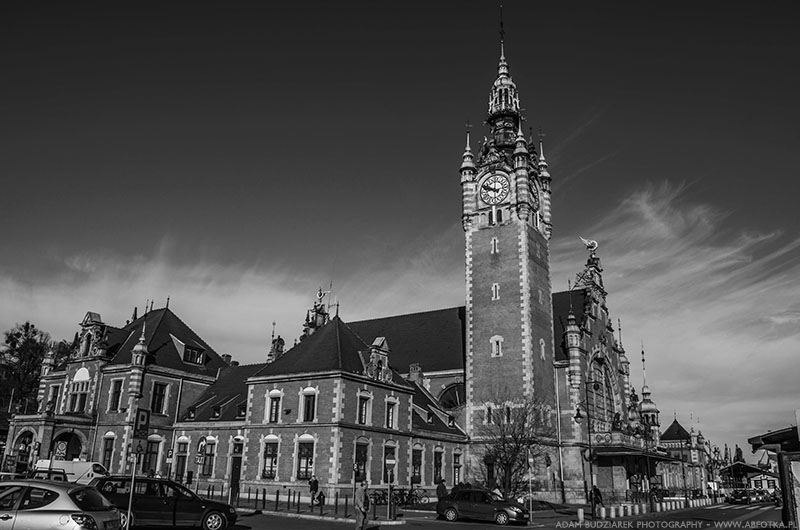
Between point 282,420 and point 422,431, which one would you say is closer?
point 282,420

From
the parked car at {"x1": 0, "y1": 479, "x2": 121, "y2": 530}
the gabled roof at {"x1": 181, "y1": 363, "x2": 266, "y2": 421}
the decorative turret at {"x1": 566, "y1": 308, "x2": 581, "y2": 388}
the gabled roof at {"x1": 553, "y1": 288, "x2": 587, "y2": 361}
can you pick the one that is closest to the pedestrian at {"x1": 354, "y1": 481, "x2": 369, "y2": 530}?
the parked car at {"x1": 0, "y1": 479, "x2": 121, "y2": 530}

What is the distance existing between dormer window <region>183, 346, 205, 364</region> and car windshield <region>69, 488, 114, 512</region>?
36308mm

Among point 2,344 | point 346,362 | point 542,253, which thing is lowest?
point 346,362

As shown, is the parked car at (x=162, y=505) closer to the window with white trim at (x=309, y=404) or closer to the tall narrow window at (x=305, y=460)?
the tall narrow window at (x=305, y=460)

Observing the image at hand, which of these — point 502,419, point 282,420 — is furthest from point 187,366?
point 502,419

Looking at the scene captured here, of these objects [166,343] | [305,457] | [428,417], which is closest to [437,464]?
[428,417]

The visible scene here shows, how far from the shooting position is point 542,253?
180 ft

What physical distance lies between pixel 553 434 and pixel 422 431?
429 inches

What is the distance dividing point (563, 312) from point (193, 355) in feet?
101

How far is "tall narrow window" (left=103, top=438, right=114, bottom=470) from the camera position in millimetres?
43312

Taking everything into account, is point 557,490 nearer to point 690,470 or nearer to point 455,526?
point 455,526

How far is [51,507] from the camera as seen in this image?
13.3 meters

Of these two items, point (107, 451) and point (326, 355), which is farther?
point (107, 451)

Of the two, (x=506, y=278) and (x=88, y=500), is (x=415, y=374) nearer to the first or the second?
(x=506, y=278)
